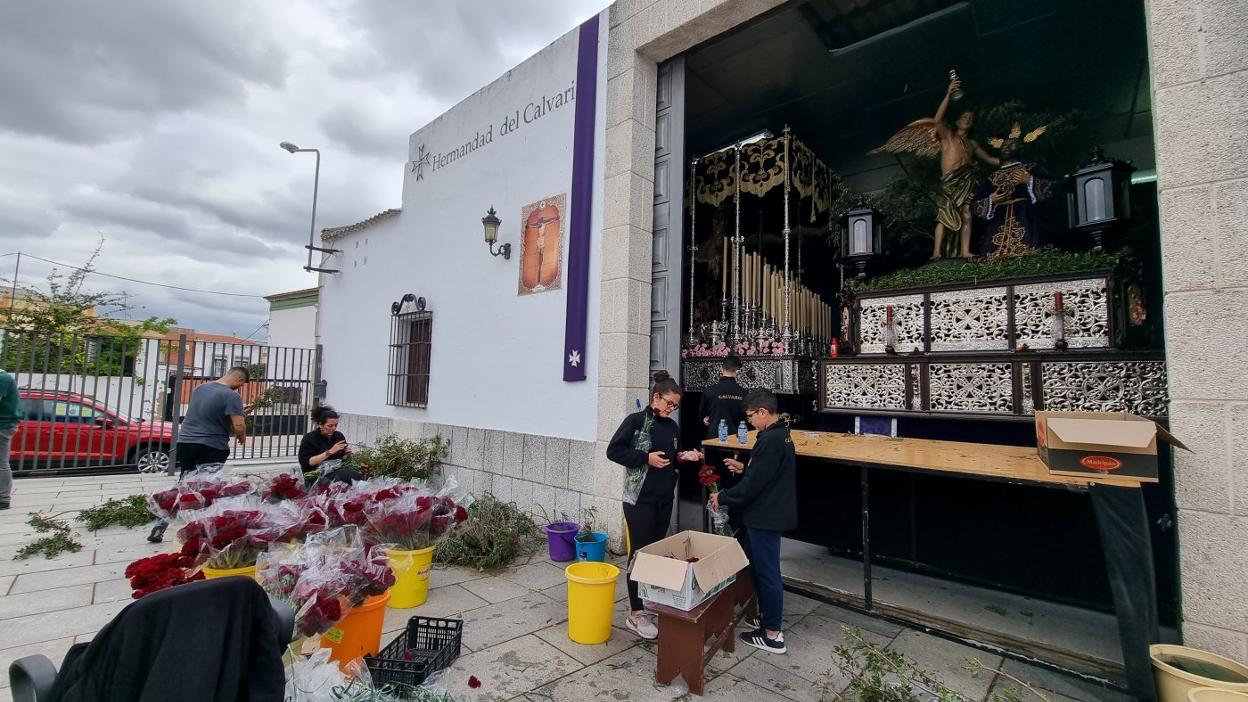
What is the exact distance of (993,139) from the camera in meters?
5.95

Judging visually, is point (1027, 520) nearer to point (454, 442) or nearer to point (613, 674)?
point (613, 674)

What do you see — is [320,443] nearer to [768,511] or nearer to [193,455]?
[193,455]

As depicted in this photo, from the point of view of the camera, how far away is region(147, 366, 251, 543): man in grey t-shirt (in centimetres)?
579

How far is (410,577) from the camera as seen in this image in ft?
14.1

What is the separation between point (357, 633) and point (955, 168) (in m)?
7.03

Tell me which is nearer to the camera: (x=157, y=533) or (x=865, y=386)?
(x=865, y=386)

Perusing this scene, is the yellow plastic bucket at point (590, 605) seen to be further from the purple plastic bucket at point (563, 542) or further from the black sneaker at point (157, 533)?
the black sneaker at point (157, 533)

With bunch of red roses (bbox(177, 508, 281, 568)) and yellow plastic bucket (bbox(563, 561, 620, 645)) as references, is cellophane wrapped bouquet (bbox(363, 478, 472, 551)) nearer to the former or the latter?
bunch of red roses (bbox(177, 508, 281, 568))

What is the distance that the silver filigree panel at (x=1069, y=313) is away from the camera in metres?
4.44

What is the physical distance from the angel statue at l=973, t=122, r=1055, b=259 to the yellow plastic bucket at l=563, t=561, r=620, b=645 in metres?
4.97

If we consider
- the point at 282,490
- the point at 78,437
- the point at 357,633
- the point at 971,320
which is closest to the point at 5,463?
the point at 78,437

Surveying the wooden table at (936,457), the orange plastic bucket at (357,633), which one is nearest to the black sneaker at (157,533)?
the orange plastic bucket at (357,633)

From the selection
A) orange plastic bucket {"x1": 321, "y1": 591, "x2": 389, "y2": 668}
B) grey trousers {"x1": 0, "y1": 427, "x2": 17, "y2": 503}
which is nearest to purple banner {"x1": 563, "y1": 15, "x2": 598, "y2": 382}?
orange plastic bucket {"x1": 321, "y1": 591, "x2": 389, "y2": 668}

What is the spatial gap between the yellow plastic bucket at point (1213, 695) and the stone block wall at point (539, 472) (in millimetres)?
4165
